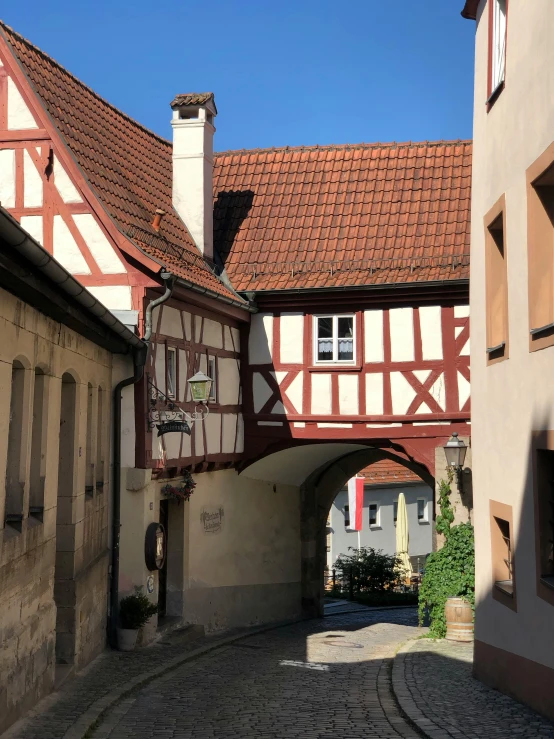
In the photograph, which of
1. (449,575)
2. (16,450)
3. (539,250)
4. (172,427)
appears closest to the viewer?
(16,450)

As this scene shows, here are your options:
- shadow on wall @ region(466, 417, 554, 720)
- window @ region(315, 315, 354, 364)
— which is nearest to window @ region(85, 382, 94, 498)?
shadow on wall @ region(466, 417, 554, 720)

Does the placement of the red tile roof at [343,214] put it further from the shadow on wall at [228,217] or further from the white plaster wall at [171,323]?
the white plaster wall at [171,323]

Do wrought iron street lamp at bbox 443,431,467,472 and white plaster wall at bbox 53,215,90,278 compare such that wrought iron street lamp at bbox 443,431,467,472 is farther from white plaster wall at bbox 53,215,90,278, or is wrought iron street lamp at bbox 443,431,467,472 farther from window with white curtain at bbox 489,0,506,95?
window with white curtain at bbox 489,0,506,95

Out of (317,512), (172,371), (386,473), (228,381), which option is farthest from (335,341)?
(386,473)

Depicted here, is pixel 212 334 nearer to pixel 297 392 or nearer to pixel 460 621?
pixel 297 392

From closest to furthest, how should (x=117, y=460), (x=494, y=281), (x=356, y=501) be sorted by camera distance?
(x=494, y=281), (x=117, y=460), (x=356, y=501)

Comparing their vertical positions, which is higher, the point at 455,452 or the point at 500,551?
the point at 455,452

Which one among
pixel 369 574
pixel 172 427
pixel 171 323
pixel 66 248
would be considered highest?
pixel 66 248

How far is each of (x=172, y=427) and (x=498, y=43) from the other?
254 inches

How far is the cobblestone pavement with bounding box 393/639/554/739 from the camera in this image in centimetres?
870

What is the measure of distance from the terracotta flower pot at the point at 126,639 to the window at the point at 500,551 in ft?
16.1

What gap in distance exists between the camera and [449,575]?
52.7ft

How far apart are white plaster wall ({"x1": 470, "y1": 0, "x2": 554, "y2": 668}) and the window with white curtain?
11.8 inches

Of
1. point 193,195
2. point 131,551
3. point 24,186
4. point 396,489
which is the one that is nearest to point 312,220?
point 193,195
